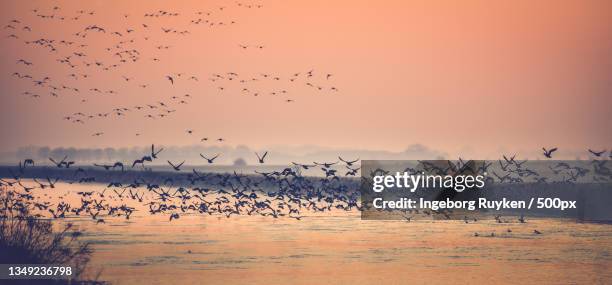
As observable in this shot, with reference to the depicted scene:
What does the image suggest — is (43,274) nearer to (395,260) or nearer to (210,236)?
(395,260)

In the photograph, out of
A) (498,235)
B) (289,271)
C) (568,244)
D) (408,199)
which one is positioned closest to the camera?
(289,271)

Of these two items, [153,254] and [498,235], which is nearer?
[153,254]

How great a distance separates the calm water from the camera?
37219mm

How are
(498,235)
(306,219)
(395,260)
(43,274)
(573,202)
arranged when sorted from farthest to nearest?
1. (573,202)
2. (306,219)
3. (498,235)
4. (395,260)
5. (43,274)

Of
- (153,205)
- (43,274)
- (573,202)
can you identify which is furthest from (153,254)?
(573,202)

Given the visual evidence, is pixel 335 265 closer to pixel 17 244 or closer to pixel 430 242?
pixel 430 242

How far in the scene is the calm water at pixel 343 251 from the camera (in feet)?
122

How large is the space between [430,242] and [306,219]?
40.9ft

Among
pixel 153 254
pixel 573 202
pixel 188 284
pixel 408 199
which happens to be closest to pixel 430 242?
pixel 153 254

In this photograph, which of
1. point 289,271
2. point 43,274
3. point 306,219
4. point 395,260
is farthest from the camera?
point 306,219

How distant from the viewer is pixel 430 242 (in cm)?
4781

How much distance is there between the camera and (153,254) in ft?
139

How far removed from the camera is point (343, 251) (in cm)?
4406

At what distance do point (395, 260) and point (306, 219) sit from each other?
17.6m
